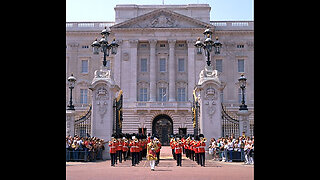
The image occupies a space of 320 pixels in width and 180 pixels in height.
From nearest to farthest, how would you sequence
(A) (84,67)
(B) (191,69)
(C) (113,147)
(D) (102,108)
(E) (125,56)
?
(C) (113,147)
(D) (102,108)
(B) (191,69)
(E) (125,56)
(A) (84,67)

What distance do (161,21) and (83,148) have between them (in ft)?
120

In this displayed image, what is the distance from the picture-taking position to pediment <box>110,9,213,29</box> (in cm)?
5512

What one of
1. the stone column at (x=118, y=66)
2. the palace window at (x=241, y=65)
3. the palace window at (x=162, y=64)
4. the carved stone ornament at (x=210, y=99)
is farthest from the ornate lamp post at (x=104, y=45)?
the palace window at (x=241, y=65)

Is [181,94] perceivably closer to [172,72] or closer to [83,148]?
[172,72]

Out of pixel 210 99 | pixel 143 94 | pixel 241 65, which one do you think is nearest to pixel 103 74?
pixel 210 99

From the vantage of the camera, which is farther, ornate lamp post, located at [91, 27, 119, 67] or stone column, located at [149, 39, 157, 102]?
stone column, located at [149, 39, 157, 102]

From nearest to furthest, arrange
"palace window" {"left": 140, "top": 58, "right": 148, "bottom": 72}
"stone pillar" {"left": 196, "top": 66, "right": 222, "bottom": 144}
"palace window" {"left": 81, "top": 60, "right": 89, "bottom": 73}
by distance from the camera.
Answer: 1. "stone pillar" {"left": 196, "top": 66, "right": 222, "bottom": 144}
2. "palace window" {"left": 140, "top": 58, "right": 148, "bottom": 72}
3. "palace window" {"left": 81, "top": 60, "right": 89, "bottom": 73}

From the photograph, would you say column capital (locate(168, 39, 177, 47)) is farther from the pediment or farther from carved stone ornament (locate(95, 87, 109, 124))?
carved stone ornament (locate(95, 87, 109, 124))

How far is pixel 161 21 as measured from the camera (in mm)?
55906

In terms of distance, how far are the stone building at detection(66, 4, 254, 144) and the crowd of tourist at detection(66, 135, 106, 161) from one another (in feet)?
99.7

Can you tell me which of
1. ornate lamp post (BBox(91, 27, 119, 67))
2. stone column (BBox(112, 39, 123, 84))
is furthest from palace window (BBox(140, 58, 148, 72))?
ornate lamp post (BBox(91, 27, 119, 67))
